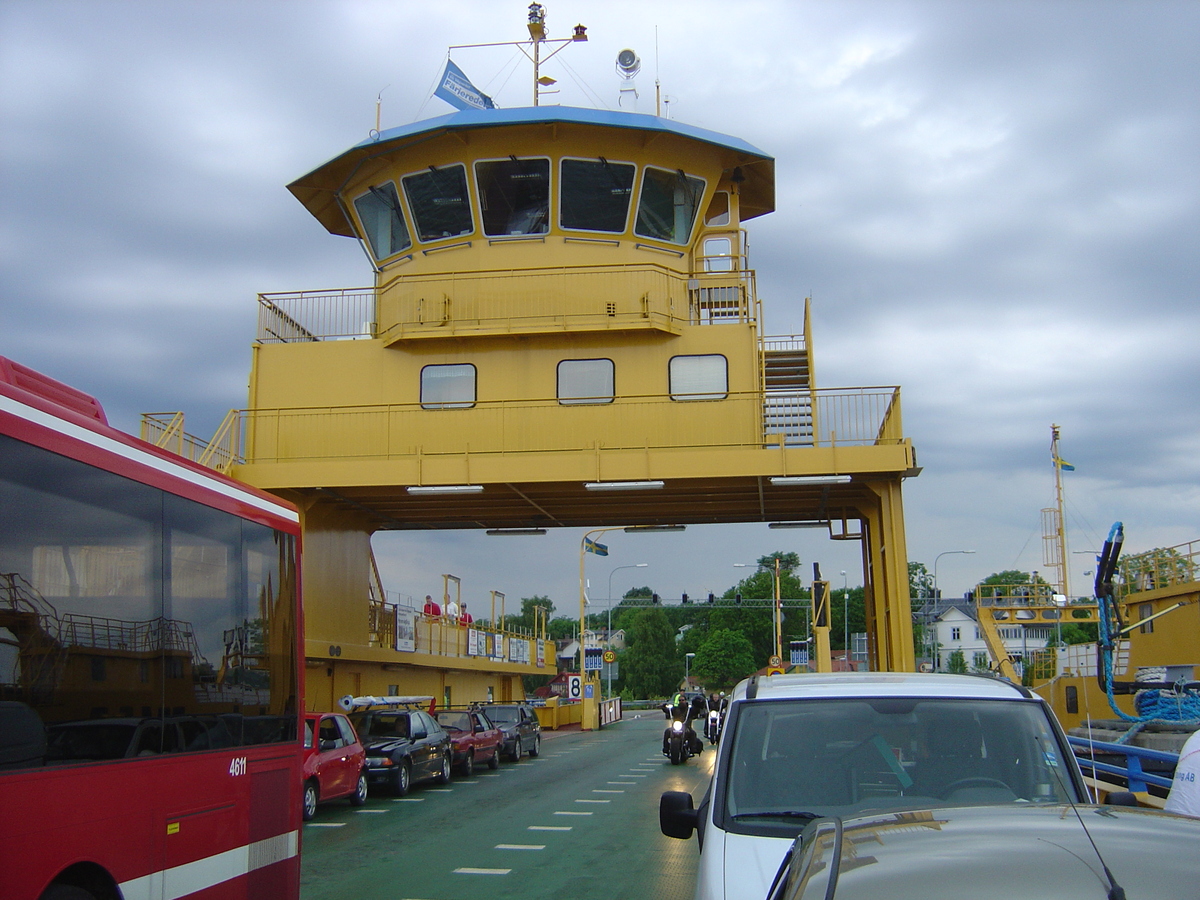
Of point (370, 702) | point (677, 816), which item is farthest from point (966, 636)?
point (677, 816)

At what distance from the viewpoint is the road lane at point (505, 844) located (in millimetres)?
10219

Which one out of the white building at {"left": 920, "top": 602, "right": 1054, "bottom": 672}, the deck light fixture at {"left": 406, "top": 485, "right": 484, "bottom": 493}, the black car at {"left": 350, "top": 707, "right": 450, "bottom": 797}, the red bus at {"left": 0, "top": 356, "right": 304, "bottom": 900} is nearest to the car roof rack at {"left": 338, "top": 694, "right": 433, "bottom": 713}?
the black car at {"left": 350, "top": 707, "right": 450, "bottom": 797}

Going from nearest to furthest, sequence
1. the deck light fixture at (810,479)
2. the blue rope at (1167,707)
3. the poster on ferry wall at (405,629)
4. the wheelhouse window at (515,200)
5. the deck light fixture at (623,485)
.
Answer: the blue rope at (1167,707), the deck light fixture at (810,479), the deck light fixture at (623,485), the wheelhouse window at (515,200), the poster on ferry wall at (405,629)

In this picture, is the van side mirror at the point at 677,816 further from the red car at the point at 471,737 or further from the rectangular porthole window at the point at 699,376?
the red car at the point at 471,737

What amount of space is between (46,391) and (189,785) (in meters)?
2.51

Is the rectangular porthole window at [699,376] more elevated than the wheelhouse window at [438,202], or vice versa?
the wheelhouse window at [438,202]

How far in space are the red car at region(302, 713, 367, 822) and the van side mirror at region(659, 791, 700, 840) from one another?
11248 mm

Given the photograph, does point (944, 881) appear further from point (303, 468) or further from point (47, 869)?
point (303, 468)

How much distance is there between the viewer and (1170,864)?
7.04 feet

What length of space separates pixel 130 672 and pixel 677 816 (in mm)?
3045

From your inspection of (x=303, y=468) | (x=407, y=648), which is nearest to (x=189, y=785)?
(x=303, y=468)

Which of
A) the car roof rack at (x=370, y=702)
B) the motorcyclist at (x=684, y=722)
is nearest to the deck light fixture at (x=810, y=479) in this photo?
the car roof rack at (x=370, y=702)

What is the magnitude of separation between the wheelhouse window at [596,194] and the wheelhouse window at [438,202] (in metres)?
2.09

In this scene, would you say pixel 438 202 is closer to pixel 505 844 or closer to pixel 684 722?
pixel 505 844
